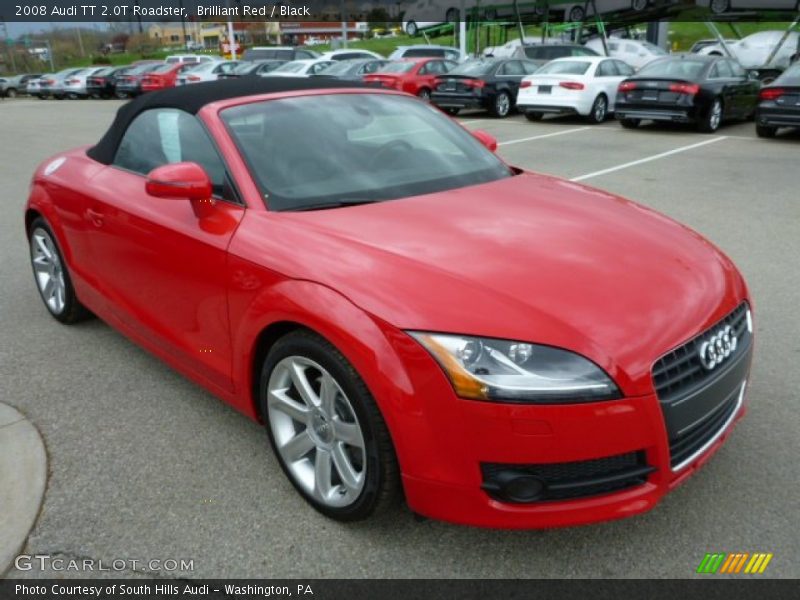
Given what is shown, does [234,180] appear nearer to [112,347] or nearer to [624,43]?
[112,347]

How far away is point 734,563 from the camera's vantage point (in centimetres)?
248

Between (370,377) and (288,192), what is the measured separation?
3.55ft

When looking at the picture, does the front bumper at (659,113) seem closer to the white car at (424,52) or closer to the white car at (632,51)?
the white car at (424,52)

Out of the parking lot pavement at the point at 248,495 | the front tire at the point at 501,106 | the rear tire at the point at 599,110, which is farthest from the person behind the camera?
the front tire at the point at 501,106

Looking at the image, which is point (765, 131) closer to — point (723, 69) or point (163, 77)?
point (723, 69)

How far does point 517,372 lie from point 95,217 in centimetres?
270

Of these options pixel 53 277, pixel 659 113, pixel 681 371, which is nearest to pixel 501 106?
pixel 659 113

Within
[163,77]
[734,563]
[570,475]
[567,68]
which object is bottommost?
[734,563]

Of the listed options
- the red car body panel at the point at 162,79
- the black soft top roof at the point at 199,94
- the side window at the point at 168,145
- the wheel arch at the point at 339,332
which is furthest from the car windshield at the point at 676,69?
the red car body panel at the point at 162,79

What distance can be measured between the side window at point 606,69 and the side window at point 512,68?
2756 millimetres

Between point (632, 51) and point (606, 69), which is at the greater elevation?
point (632, 51)

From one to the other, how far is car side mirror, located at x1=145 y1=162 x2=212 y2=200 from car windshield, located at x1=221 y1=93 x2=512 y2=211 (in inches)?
9.0

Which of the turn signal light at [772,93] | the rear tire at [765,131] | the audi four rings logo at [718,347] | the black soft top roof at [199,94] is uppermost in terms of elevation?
the black soft top roof at [199,94]

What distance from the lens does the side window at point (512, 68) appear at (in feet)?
61.7
